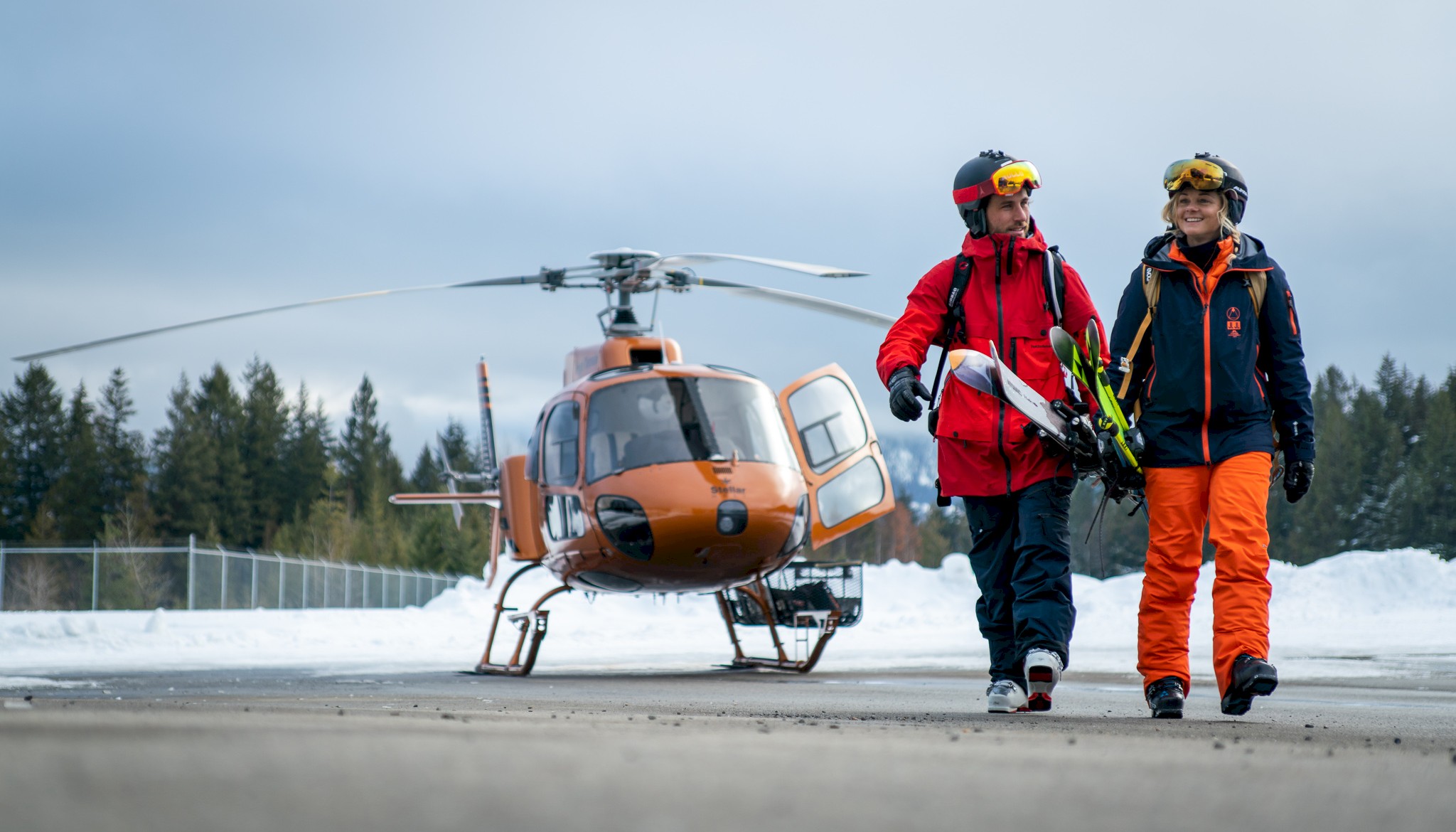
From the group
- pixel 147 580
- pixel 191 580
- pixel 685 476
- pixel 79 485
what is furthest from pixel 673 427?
pixel 79 485

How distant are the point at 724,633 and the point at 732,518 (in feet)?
34.7

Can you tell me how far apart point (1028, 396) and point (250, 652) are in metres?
12.3

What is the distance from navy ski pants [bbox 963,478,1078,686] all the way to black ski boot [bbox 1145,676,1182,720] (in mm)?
326

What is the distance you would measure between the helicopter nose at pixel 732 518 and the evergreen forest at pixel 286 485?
53.8 m

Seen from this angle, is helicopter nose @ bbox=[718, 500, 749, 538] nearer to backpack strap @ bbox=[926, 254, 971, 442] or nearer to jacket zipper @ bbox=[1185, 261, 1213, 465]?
backpack strap @ bbox=[926, 254, 971, 442]

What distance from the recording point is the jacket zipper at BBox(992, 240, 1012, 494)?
15.8ft

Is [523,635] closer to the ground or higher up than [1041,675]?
closer to the ground

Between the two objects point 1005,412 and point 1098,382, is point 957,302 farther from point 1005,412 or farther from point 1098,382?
point 1098,382

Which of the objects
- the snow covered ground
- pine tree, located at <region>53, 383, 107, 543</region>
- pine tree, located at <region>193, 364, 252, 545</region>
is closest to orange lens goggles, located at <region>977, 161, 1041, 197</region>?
the snow covered ground

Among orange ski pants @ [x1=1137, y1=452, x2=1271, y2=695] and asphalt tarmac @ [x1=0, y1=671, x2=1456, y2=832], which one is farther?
orange ski pants @ [x1=1137, y1=452, x2=1271, y2=695]

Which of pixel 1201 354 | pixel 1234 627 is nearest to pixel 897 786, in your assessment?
pixel 1234 627

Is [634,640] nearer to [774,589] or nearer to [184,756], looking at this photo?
[774,589]

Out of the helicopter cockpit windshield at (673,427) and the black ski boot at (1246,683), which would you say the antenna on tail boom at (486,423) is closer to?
the helicopter cockpit windshield at (673,427)

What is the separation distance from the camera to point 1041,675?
14.8 feet
